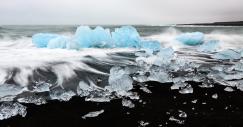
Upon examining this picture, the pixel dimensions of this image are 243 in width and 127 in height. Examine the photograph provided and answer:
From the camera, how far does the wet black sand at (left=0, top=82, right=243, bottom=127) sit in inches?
108

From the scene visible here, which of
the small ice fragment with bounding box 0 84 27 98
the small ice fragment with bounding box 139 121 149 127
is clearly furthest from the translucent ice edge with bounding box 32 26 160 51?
the small ice fragment with bounding box 139 121 149 127

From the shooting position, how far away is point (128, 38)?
389 inches

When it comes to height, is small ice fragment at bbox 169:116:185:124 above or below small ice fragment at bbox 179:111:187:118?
below

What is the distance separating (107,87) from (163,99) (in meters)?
0.83

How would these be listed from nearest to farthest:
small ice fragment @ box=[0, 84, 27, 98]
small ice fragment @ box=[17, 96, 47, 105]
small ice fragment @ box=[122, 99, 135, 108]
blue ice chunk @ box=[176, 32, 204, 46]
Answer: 1. small ice fragment @ box=[122, 99, 135, 108]
2. small ice fragment @ box=[17, 96, 47, 105]
3. small ice fragment @ box=[0, 84, 27, 98]
4. blue ice chunk @ box=[176, 32, 204, 46]

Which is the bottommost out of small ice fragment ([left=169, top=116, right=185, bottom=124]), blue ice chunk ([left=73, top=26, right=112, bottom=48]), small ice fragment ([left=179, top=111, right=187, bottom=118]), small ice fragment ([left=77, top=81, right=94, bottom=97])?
small ice fragment ([left=77, top=81, right=94, bottom=97])

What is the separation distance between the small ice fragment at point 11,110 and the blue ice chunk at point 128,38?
6.68 meters

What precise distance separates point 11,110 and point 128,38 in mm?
7103

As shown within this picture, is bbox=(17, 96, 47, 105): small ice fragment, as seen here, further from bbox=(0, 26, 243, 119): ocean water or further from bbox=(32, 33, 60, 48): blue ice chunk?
bbox=(32, 33, 60, 48): blue ice chunk

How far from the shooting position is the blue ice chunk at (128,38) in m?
9.72

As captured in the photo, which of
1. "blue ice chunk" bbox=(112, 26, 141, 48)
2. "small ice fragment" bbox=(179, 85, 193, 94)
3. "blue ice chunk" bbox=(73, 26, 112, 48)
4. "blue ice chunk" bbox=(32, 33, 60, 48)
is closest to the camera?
"small ice fragment" bbox=(179, 85, 193, 94)

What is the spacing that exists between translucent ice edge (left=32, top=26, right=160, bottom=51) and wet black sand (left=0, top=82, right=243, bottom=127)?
557cm

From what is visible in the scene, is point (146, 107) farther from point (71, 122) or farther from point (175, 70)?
point (175, 70)

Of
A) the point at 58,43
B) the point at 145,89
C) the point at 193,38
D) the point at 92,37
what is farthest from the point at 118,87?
the point at 193,38
